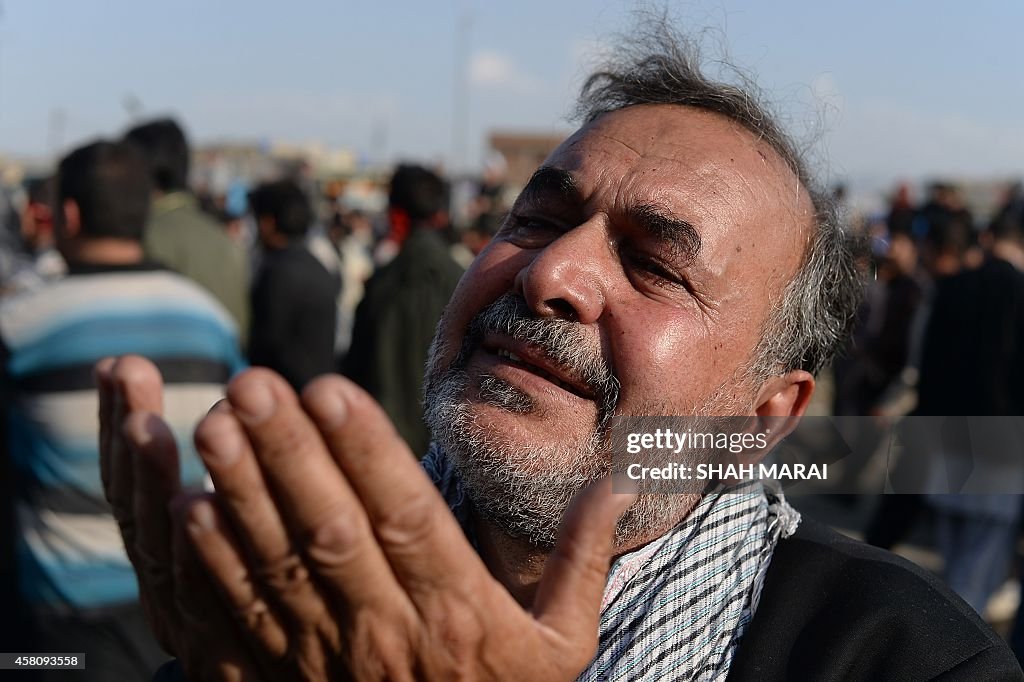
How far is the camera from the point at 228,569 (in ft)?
3.48

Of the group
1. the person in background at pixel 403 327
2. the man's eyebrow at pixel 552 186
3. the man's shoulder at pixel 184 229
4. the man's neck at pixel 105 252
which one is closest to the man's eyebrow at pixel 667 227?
the man's eyebrow at pixel 552 186

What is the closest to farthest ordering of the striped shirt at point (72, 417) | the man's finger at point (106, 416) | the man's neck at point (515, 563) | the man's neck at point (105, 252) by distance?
the man's finger at point (106, 416), the man's neck at point (515, 563), the striped shirt at point (72, 417), the man's neck at point (105, 252)

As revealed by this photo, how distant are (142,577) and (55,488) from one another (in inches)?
64.2

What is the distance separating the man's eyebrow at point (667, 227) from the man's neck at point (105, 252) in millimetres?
1838

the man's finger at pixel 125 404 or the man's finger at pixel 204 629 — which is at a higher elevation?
the man's finger at pixel 125 404

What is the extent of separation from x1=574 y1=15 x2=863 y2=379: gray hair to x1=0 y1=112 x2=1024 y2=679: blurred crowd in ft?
0.91

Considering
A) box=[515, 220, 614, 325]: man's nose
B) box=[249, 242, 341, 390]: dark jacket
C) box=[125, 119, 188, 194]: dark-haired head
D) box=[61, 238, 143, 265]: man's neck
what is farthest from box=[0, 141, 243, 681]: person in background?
box=[125, 119, 188, 194]: dark-haired head

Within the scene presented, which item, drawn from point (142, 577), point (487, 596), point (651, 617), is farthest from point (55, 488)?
point (487, 596)

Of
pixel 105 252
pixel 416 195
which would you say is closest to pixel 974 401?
pixel 416 195

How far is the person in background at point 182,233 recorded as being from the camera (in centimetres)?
533

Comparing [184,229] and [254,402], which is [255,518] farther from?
[184,229]

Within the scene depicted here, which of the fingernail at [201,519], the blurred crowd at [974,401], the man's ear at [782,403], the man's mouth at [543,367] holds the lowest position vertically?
the blurred crowd at [974,401]

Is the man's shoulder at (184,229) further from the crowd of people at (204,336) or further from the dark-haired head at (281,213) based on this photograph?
the dark-haired head at (281,213)

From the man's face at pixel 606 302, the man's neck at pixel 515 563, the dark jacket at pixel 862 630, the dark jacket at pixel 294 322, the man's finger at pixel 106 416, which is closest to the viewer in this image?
the man's finger at pixel 106 416
